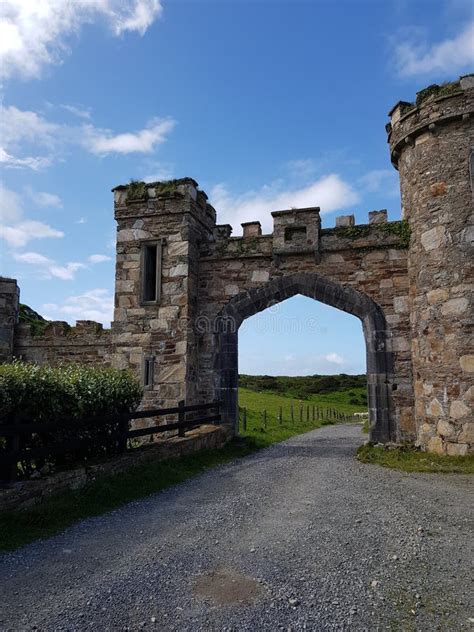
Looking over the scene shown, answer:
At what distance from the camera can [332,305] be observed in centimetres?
1135

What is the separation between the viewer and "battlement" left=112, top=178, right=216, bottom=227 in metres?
11.9

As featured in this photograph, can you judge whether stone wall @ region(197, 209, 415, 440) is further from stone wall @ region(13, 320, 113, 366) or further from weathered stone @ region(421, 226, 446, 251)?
stone wall @ region(13, 320, 113, 366)

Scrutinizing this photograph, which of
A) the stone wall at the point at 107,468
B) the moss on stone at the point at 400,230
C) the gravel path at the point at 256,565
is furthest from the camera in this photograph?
the moss on stone at the point at 400,230

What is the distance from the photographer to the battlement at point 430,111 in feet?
31.8

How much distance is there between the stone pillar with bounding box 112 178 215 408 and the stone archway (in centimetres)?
78

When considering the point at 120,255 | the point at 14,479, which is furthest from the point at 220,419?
the point at 14,479

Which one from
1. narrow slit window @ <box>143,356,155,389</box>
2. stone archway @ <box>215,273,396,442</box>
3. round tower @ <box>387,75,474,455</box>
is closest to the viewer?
round tower @ <box>387,75,474,455</box>

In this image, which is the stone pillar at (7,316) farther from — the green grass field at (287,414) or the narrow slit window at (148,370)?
the green grass field at (287,414)

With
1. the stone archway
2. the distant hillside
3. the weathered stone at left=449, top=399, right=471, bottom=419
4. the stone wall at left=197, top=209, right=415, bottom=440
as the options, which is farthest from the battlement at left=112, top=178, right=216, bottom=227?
the distant hillside

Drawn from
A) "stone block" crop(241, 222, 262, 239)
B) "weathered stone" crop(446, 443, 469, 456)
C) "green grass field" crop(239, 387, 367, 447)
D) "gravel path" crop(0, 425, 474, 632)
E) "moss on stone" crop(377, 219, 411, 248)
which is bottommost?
"green grass field" crop(239, 387, 367, 447)

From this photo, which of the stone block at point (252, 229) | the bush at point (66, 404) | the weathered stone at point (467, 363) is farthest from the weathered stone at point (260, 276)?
the weathered stone at point (467, 363)

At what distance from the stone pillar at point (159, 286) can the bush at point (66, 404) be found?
2983 millimetres

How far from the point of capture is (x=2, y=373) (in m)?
5.84

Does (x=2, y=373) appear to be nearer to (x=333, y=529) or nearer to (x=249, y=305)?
(x=333, y=529)
